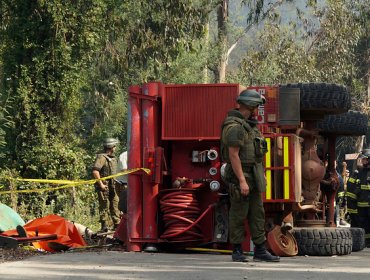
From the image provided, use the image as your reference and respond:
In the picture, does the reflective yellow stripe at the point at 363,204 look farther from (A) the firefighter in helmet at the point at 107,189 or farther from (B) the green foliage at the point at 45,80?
(B) the green foliage at the point at 45,80

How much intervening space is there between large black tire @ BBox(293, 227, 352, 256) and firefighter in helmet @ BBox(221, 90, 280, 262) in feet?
5.76

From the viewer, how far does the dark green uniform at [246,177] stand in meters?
11.6

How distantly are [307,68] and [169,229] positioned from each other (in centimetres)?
4511

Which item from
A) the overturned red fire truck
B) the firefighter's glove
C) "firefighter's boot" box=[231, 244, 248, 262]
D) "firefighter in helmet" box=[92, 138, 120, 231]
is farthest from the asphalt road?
"firefighter in helmet" box=[92, 138, 120, 231]

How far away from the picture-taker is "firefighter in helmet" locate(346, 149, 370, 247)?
1758 cm

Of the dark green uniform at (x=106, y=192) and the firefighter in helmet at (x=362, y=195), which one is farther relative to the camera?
the dark green uniform at (x=106, y=192)

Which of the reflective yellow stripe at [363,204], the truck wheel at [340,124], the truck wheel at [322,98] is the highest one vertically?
the truck wheel at [322,98]

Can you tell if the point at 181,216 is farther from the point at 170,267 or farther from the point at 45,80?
the point at 45,80

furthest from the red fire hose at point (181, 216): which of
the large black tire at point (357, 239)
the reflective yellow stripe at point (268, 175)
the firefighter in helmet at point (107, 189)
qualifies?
the firefighter in helmet at point (107, 189)

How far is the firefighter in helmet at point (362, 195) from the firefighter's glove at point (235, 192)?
634cm

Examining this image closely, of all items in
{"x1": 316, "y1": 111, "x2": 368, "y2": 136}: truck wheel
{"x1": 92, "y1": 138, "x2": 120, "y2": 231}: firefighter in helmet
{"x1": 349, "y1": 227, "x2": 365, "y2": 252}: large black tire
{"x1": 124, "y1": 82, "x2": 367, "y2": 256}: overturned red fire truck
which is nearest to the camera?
{"x1": 124, "y1": 82, "x2": 367, "y2": 256}: overturned red fire truck

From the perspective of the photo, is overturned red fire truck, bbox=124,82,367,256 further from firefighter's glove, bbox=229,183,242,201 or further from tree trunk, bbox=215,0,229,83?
tree trunk, bbox=215,0,229,83

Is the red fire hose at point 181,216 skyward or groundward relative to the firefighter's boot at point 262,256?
skyward

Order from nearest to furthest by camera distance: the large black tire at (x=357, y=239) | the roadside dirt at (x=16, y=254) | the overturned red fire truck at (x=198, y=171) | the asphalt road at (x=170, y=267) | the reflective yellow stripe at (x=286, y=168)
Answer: the asphalt road at (x=170, y=267) < the roadside dirt at (x=16, y=254) < the reflective yellow stripe at (x=286, y=168) < the overturned red fire truck at (x=198, y=171) < the large black tire at (x=357, y=239)
